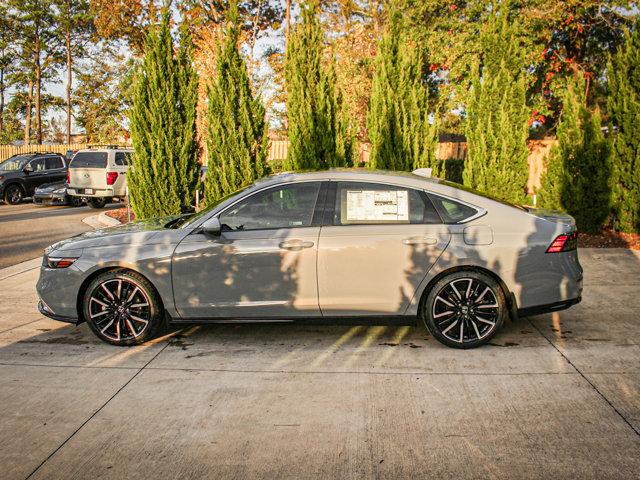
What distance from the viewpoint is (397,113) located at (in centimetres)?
1156

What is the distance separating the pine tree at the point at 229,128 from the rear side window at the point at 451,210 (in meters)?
6.52

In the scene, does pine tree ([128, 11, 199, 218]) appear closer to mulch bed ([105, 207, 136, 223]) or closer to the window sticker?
mulch bed ([105, 207, 136, 223])

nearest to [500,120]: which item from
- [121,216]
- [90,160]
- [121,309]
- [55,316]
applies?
[121,309]

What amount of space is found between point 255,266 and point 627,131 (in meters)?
9.20

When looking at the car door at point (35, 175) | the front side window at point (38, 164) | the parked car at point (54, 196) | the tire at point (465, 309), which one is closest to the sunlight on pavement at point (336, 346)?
the tire at point (465, 309)

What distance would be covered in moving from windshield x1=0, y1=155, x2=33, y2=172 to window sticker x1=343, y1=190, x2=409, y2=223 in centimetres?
2070

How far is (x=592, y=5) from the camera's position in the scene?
20.9 meters

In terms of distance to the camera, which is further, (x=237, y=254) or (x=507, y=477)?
(x=237, y=254)

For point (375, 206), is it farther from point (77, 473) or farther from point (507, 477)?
point (77, 473)

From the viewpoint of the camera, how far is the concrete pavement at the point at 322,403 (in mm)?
3463

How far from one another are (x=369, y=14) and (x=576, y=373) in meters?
30.7

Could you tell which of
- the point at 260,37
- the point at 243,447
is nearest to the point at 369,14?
the point at 260,37

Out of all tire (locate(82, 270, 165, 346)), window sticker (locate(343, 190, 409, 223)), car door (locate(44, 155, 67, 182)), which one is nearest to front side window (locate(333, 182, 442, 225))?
window sticker (locate(343, 190, 409, 223))

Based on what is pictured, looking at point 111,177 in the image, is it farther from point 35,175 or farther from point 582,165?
point 582,165
